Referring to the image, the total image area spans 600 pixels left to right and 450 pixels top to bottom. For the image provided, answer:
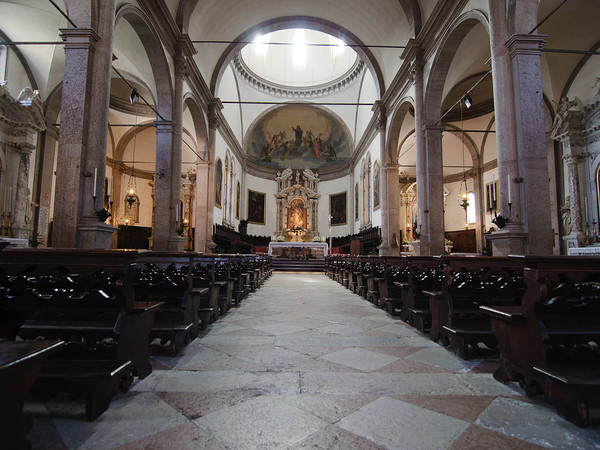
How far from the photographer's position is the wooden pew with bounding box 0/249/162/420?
76.2 inches

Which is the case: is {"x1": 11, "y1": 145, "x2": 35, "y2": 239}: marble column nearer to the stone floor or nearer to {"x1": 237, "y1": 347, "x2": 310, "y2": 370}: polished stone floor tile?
the stone floor

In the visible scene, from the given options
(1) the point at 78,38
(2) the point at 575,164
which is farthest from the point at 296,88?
(1) the point at 78,38

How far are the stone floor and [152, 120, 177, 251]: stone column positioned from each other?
6662 millimetres

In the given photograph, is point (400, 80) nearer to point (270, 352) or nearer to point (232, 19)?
point (232, 19)

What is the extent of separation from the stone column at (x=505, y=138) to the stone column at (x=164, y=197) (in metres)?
7.65

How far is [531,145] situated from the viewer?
5453mm

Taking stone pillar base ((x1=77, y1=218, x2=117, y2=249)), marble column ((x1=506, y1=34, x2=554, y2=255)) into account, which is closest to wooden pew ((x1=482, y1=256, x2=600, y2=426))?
marble column ((x1=506, y1=34, x2=554, y2=255))

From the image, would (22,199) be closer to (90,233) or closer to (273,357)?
(90,233)

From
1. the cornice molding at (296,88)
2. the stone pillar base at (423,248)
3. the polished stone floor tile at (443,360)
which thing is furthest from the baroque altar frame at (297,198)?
the polished stone floor tile at (443,360)

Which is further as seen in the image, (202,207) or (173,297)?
(202,207)

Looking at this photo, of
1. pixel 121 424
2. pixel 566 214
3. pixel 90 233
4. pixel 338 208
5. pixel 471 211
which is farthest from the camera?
pixel 338 208

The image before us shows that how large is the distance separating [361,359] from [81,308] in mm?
2044

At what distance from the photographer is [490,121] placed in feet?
48.2

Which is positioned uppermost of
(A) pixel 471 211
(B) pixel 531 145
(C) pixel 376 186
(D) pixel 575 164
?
(C) pixel 376 186
